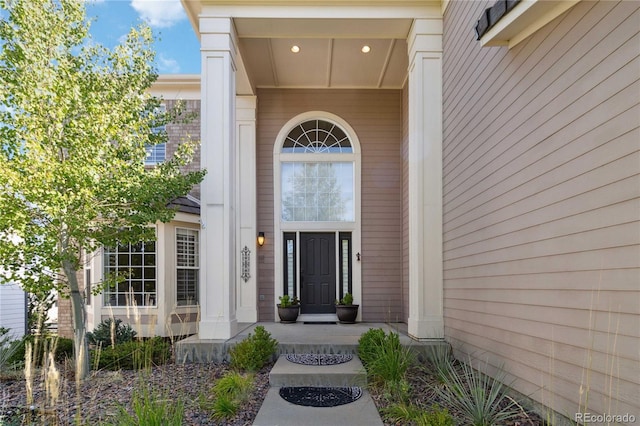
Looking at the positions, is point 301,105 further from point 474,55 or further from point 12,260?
point 12,260

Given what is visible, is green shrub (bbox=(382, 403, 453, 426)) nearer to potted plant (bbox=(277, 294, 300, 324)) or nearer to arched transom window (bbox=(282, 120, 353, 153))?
potted plant (bbox=(277, 294, 300, 324))

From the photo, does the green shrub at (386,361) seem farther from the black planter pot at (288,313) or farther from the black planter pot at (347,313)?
the black planter pot at (288,313)

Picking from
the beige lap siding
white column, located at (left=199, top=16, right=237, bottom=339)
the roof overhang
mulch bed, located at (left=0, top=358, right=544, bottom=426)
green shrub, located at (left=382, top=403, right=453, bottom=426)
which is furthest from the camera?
the roof overhang

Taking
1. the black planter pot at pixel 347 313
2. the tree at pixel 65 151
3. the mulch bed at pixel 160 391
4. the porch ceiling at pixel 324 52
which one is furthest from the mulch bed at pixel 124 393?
the porch ceiling at pixel 324 52

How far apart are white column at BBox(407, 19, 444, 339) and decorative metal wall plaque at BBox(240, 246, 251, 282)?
3.39 metres

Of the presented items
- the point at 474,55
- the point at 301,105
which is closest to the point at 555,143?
the point at 474,55

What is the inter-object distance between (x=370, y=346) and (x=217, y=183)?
9.30 feet

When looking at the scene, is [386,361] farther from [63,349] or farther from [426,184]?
[63,349]

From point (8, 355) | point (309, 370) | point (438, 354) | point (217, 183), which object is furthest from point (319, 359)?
point (8, 355)

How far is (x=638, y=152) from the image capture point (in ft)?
7.34

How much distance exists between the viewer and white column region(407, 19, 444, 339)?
5.55 m

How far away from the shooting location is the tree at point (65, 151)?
412 centimetres

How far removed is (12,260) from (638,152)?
536 centimetres

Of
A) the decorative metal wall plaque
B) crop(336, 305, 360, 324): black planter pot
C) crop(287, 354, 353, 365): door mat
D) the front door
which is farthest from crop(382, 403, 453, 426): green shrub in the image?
the decorative metal wall plaque
